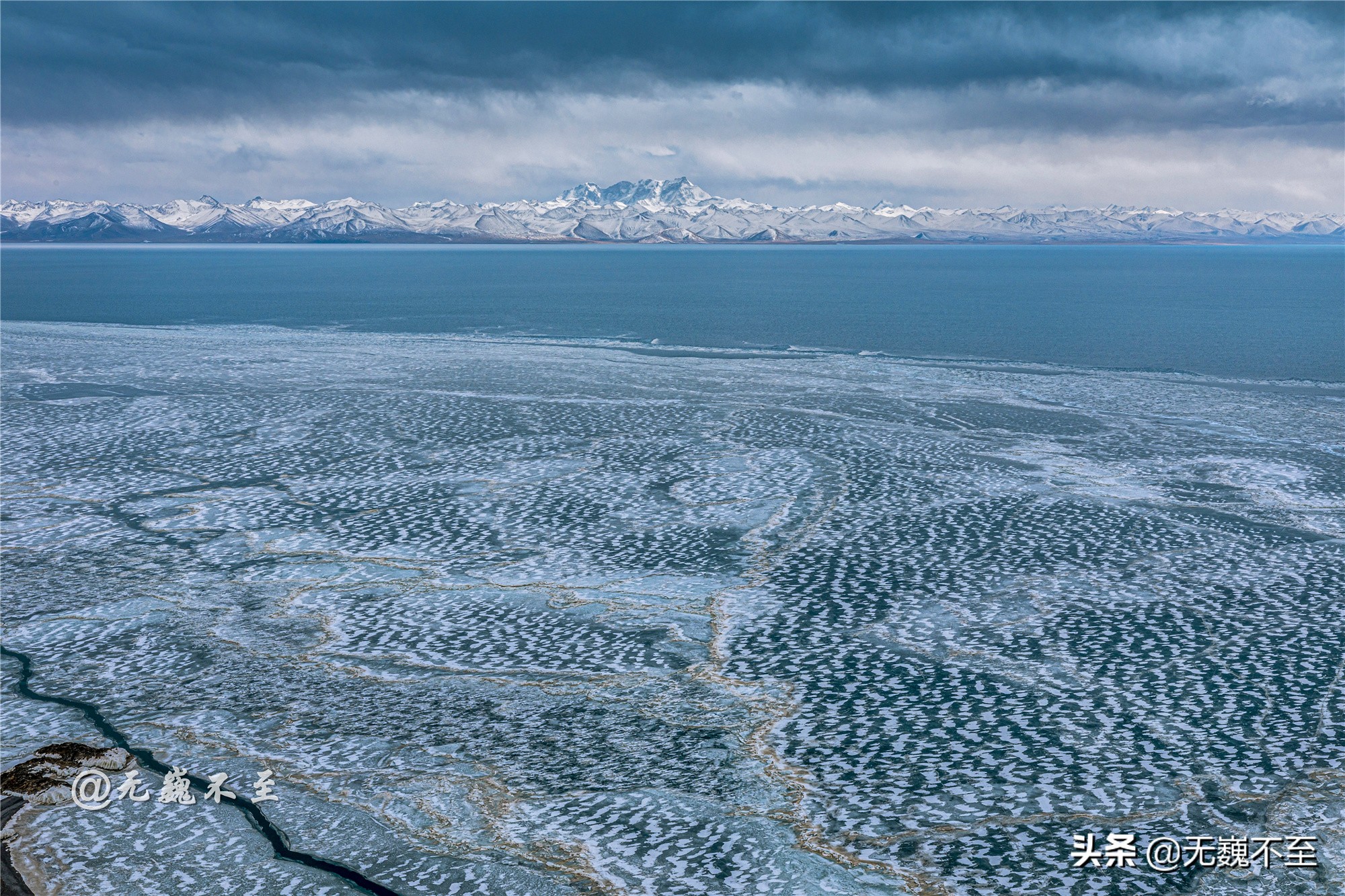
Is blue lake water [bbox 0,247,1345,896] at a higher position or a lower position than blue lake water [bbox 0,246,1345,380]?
lower

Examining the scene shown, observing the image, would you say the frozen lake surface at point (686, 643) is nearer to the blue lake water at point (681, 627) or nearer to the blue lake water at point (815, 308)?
the blue lake water at point (681, 627)

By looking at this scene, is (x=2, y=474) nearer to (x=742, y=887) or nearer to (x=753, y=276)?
(x=742, y=887)

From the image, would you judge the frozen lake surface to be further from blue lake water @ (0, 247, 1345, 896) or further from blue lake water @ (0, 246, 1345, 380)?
blue lake water @ (0, 246, 1345, 380)

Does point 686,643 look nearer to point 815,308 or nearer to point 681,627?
point 681,627

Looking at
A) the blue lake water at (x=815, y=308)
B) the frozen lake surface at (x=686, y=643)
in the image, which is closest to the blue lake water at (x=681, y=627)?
the frozen lake surface at (x=686, y=643)

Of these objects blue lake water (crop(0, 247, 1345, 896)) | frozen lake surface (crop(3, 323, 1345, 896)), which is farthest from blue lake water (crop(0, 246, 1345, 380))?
frozen lake surface (crop(3, 323, 1345, 896))

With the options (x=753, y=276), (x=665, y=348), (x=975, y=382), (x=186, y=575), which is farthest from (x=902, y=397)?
(x=753, y=276)
